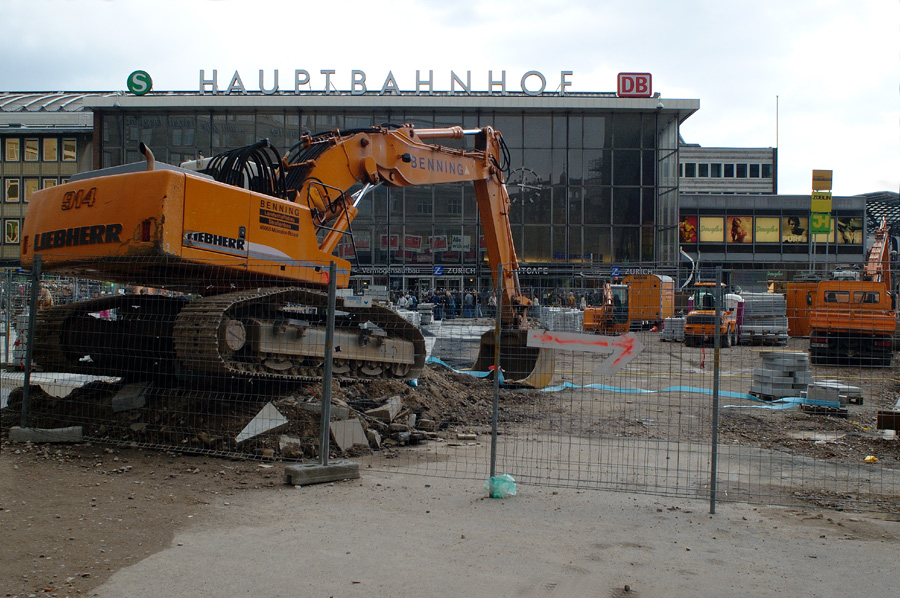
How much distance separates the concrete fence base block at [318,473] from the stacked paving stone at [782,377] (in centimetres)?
850

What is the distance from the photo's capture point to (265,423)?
7836 millimetres

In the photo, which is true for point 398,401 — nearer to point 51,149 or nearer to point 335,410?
point 335,410

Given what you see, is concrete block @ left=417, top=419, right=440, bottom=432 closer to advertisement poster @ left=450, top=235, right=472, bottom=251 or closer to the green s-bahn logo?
advertisement poster @ left=450, top=235, right=472, bottom=251

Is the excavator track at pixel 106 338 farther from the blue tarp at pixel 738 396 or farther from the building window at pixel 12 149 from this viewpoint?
the building window at pixel 12 149

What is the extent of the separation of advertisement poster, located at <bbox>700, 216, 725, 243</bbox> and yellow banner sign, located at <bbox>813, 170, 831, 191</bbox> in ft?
78.5

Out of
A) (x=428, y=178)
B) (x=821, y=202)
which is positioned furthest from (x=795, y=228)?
(x=428, y=178)

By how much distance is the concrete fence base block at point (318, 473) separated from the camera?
262 inches

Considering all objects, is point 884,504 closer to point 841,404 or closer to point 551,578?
point 551,578

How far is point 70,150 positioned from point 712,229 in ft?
157

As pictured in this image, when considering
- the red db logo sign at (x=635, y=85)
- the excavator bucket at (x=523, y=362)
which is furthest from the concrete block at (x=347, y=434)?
the red db logo sign at (x=635, y=85)

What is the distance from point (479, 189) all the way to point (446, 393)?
161 inches

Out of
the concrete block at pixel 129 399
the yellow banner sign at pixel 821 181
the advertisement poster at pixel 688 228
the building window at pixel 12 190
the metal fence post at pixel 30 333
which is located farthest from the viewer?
the building window at pixel 12 190

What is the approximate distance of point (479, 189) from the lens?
13.6 m

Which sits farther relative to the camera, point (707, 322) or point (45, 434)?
point (707, 322)
